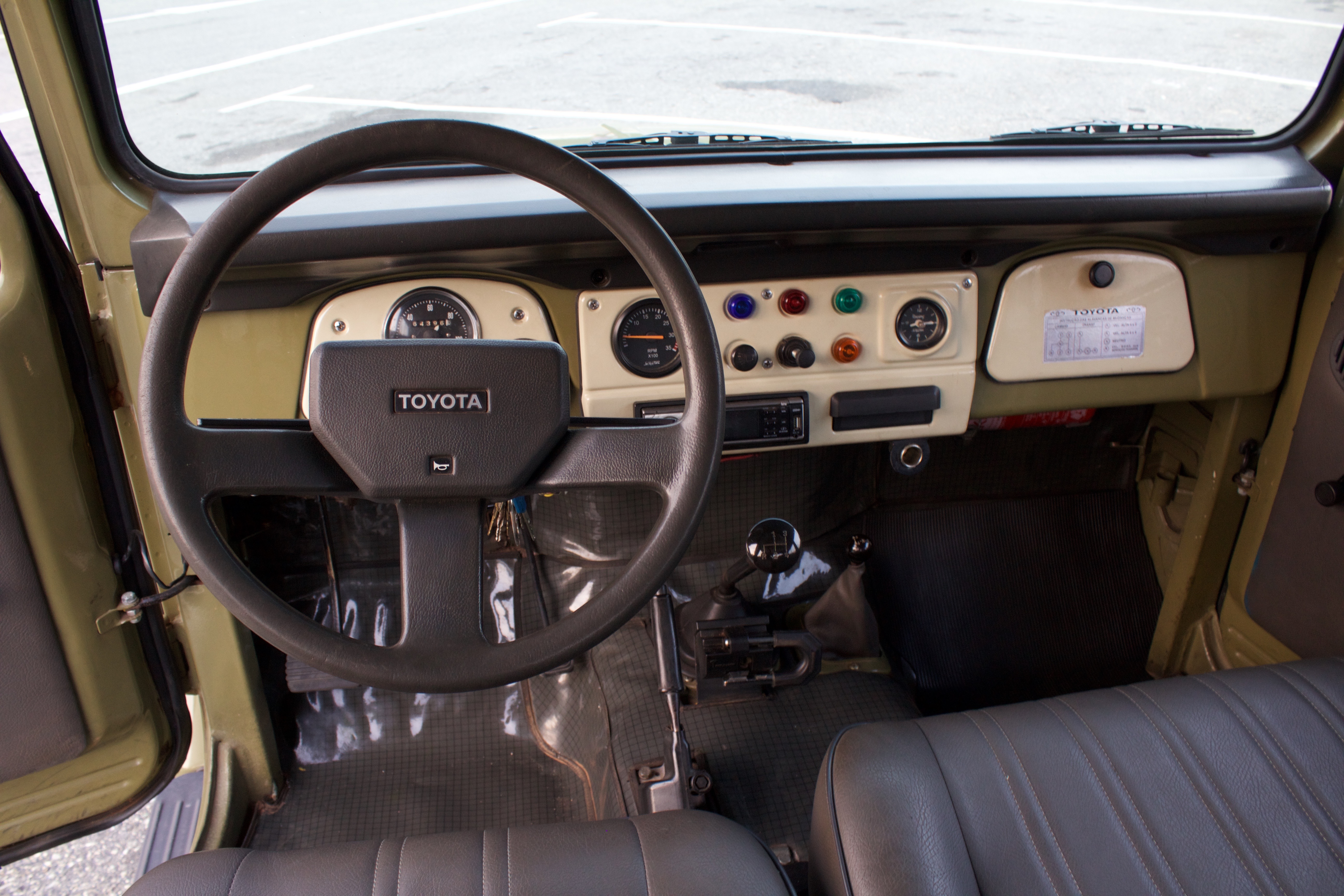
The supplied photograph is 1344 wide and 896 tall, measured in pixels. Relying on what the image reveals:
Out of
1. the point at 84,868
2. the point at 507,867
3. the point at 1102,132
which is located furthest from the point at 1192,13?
the point at 84,868

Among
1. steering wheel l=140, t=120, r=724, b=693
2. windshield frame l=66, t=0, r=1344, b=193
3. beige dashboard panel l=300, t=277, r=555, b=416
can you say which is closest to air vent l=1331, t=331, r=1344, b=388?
windshield frame l=66, t=0, r=1344, b=193

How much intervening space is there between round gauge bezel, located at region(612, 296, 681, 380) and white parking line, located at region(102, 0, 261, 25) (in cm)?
88

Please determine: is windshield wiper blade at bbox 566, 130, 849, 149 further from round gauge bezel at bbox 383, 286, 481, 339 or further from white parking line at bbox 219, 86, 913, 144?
round gauge bezel at bbox 383, 286, 481, 339

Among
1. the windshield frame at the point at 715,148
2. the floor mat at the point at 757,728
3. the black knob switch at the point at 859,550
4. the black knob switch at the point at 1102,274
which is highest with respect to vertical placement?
the windshield frame at the point at 715,148

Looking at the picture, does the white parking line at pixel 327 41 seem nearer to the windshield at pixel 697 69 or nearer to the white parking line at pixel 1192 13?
the windshield at pixel 697 69

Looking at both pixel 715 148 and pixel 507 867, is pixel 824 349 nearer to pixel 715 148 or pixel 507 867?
pixel 715 148

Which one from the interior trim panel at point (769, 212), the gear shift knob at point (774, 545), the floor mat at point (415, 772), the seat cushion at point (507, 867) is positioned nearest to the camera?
the seat cushion at point (507, 867)

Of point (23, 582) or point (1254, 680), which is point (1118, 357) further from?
point (23, 582)

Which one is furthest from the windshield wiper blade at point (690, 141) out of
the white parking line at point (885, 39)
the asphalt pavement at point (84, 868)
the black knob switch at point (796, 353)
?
the asphalt pavement at point (84, 868)

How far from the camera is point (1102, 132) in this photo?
1.68 m

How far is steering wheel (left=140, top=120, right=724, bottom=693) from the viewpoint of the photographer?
0.85m

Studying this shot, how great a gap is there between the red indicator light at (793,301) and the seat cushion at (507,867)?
2.77ft

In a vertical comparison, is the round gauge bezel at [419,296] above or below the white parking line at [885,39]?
below

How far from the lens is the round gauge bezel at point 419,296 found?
136 cm
